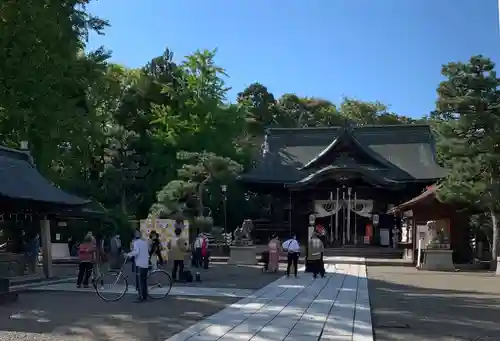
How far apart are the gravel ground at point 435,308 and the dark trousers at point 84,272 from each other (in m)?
7.29

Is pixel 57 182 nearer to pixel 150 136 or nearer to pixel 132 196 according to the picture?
pixel 132 196

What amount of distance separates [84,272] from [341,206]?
20703mm

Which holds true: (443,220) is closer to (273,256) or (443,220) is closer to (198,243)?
(273,256)

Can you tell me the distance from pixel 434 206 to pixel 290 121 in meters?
33.0

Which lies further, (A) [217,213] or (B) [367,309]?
(A) [217,213]

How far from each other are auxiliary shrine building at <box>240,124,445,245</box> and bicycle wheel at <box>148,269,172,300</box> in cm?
1882

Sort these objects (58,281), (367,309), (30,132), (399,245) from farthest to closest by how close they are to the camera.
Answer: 1. (399,245)
2. (30,132)
3. (58,281)
4. (367,309)

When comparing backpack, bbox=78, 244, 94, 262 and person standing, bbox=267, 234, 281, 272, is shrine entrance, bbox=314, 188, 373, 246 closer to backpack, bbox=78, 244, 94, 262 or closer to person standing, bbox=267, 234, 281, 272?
person standing, bbox=267, 234, 281, 272

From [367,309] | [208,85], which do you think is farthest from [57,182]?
[367,309]

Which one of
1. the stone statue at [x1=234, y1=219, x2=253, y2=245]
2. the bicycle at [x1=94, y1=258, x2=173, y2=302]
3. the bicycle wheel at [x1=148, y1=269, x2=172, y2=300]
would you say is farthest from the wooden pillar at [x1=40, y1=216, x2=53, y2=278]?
the stone statue at [x1=234, y1=219, x2=253, y2=245]

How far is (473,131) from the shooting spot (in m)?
23.0

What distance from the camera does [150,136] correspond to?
124 feet

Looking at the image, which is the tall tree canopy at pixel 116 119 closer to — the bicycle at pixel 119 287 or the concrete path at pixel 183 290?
the concrete path at pixel 183 290

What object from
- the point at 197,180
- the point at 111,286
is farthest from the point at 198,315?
the point at 197,180
